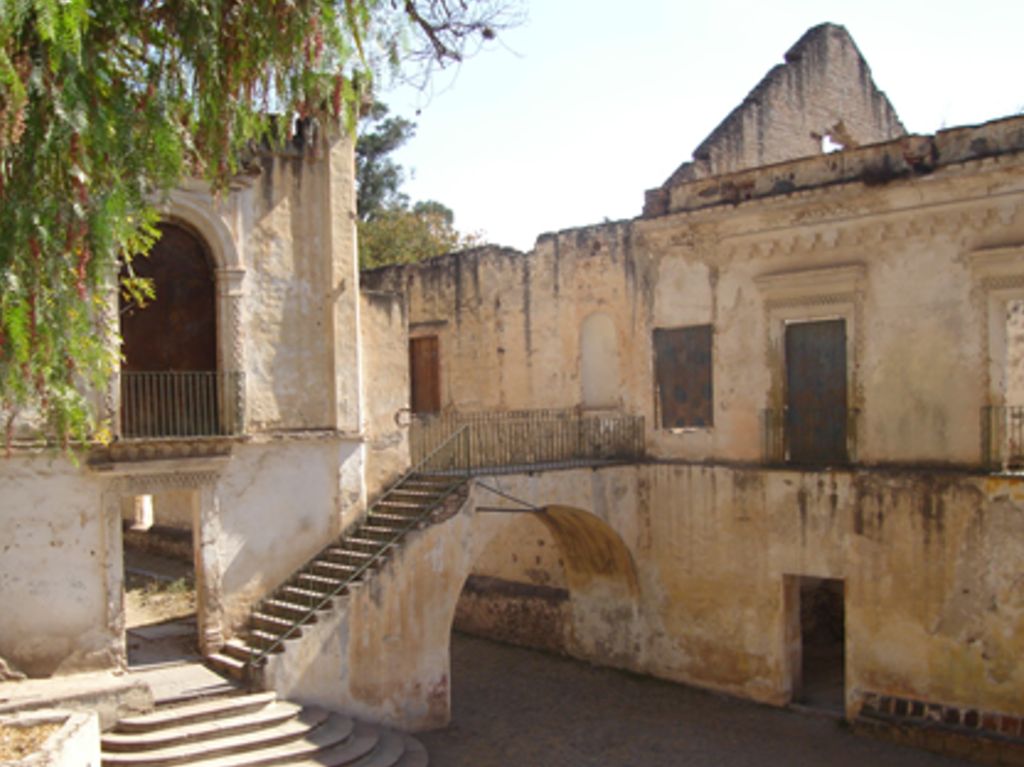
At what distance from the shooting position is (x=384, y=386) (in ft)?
49.2

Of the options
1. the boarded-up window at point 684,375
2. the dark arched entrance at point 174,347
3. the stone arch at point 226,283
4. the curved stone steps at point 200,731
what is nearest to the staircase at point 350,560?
the curved stone steps at point 200,731

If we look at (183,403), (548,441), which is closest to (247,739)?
(183,403)

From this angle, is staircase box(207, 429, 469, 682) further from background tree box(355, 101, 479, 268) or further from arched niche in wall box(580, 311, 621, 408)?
background tree box(355, 101, 479, 268)

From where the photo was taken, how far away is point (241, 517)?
43.8 feet

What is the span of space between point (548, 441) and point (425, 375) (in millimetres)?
5017

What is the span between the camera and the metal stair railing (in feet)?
41.0

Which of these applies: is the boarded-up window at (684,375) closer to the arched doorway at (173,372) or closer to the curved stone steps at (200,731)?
the arched doorway at (173,372)

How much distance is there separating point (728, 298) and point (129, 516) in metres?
13.2

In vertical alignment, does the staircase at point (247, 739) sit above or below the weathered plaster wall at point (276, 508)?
below

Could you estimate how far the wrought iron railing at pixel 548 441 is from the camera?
15.8 meters

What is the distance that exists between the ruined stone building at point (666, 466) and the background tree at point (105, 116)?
5.32 m

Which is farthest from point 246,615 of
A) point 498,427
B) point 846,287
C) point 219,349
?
point 846,287

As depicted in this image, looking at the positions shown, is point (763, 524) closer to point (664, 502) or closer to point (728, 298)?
point (664, 502)

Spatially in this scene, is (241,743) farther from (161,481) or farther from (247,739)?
(161,481)
